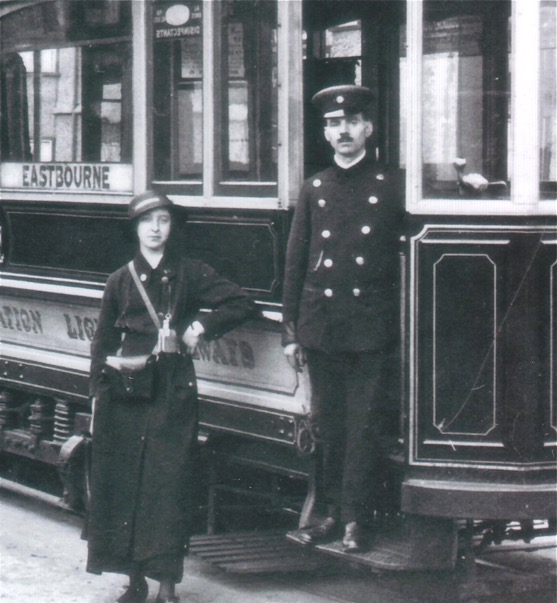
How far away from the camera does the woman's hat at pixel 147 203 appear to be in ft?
20.4

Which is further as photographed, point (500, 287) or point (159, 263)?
point (159, 263)

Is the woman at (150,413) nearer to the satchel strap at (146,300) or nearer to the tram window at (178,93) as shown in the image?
the satchel strap at (146,300)

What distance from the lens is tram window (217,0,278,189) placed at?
6.37 meters

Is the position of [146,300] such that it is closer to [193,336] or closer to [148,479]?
[193,336]

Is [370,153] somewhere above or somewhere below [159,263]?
above

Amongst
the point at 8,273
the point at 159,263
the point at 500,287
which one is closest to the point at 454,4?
the point at 500,287

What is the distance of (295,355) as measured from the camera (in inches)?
244

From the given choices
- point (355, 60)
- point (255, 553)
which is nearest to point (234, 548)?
point (255, 553)

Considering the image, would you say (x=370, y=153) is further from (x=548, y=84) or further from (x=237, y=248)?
(x=548, y=84)

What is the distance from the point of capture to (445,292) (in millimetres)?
5801

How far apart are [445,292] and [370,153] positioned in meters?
1.31

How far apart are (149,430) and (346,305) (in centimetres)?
96

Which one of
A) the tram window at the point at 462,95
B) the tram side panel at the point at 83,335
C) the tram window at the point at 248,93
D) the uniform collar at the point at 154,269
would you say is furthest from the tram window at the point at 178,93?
the tram window at the point at 462,95

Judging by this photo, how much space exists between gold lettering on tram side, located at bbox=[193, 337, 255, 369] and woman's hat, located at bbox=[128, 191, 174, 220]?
0.71 metres
